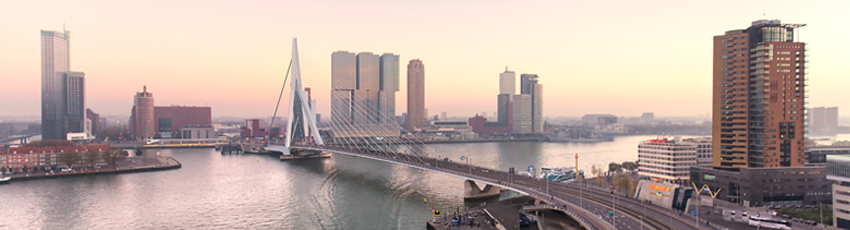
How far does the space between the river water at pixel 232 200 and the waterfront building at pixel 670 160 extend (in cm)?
1062

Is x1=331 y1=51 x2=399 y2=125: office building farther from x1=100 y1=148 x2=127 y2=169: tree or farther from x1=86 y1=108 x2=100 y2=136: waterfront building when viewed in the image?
x1=100 y1=148 x2=127 y2=169: tree

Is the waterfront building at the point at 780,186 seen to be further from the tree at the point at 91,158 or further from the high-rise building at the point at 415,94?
the high-rise building at the point at 415,94

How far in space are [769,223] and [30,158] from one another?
127ft

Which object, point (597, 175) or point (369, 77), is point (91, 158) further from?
point (369, 77)

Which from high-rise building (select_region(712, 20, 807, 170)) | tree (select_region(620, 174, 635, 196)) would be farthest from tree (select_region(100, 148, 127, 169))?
high-rise building (select_region(712, 20, 807, 170))

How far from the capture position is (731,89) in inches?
866

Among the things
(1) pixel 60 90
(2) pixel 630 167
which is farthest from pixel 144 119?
(2) pixel 630 167

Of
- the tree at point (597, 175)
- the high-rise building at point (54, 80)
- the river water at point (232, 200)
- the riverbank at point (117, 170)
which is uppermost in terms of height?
the high-rise building at point (54, 80)

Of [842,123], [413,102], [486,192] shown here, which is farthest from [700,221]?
[413,102]

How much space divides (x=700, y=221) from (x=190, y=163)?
119ft

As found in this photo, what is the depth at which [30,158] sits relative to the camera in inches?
1141

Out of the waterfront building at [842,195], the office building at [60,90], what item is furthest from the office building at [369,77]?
the waterfront building at [842,195]

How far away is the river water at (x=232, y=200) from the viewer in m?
16.5

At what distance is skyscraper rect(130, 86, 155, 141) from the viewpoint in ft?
219
